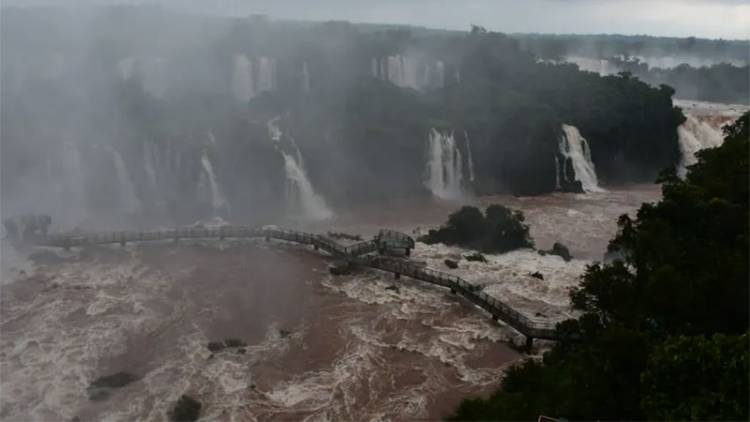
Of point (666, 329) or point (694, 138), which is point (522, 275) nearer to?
point (666, 329)

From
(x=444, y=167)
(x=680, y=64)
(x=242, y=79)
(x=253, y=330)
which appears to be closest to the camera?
(x=253, y=330)

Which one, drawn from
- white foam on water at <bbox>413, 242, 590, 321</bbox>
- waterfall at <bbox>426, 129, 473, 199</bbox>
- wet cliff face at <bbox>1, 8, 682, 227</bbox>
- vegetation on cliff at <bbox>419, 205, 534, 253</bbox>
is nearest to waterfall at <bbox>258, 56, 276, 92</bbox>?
wet cliff face at <bbox>1, 8, 682, 227</bbox>

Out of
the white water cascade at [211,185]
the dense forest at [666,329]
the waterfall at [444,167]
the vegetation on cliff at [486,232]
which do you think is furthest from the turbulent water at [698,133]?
the white water cascade at [211,185]

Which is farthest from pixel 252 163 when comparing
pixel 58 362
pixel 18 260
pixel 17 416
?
pixel 17 416

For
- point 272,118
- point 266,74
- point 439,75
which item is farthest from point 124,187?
point 439,75

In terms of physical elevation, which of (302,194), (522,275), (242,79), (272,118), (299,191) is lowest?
(522,275)

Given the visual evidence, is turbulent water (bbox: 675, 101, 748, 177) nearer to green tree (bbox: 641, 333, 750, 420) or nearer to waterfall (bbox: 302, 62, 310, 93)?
waterfall (bbox: 302, 62, 310, 93)
